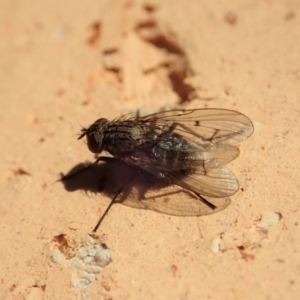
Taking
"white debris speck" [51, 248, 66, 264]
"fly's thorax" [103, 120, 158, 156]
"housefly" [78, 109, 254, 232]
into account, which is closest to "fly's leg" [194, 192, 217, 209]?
"housefly" [78, 109, 254, 232]

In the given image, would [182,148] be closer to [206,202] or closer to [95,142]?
[206,202]

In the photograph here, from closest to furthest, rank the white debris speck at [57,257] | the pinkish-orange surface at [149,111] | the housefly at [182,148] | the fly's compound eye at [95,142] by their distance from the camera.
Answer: the pinkish-orange surface at [149,111], the white debris speck at [57,257], the housefly at [182,148], the fly's compound eye at [95,142]

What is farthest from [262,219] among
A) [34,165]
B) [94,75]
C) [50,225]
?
[94,75]

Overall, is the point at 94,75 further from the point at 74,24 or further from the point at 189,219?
the point at 189,219

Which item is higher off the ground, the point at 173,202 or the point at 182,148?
the point at 182,148

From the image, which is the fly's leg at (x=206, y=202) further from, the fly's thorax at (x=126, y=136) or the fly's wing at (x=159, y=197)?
the fly's thorax at (x=126, y=136)

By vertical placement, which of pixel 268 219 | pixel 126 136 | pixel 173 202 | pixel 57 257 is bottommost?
pixel 57 257

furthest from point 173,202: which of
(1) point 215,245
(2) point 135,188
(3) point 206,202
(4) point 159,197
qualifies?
(1) point 215,245

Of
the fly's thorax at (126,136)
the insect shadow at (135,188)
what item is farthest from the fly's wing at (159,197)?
the fly's thorax at (126,136)
